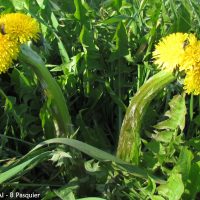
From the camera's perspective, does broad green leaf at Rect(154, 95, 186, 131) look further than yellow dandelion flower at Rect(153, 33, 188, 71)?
Yes

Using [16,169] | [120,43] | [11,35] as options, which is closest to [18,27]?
[11,35]

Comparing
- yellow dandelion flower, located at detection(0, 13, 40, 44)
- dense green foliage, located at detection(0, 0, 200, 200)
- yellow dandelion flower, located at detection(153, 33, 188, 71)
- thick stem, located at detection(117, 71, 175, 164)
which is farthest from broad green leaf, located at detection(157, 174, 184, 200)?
yellow dandelion flower, located at detection(0, 13, 40, 44)

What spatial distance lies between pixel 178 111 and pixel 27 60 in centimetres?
42

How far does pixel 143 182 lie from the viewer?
3.85 ft

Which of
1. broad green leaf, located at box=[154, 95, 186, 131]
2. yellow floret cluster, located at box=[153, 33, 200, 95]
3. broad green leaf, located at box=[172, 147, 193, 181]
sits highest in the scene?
yellow floret cluster, located at box=[153, 33, 200, 95]

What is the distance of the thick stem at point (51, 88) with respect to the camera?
3.56 feet

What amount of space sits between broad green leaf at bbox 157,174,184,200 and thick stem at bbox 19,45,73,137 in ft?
0.97

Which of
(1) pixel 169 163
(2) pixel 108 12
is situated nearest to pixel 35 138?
(1) pixel 169 163

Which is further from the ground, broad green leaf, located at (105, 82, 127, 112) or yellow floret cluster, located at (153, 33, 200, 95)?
yellow floret cluster, located at (153, 33, 200, 95)

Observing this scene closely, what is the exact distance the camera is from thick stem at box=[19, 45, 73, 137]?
109 centimetres

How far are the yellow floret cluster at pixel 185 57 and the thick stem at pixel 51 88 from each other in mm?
288

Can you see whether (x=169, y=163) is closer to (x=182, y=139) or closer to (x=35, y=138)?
(x=182, y=139)

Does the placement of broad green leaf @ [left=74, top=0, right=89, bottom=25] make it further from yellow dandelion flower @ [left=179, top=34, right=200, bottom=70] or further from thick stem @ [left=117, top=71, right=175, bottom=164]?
yellow dandelion flower @ [left=179, top=34, right=200, bottom=70]

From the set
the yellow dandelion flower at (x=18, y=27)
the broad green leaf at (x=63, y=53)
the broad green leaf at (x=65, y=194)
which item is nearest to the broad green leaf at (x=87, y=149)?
the broad green leaf at (x=65, y=194)
